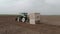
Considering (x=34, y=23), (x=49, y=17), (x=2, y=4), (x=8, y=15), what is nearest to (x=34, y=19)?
(x=34, y=23)

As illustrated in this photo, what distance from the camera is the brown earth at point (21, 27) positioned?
76.4 inches

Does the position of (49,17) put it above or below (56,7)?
below

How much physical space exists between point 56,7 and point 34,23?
1.29 feet

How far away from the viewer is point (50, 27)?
1.94 metres

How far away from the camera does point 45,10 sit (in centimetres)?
227

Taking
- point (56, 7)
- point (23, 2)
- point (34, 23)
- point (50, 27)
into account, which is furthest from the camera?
point (23, 2)

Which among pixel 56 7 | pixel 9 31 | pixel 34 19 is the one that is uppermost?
pixel 56 7

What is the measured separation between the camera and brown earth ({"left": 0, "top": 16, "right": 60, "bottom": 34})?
1.94 metres

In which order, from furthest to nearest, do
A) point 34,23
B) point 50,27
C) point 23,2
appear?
point 23,2
point 34,23
point 50,27

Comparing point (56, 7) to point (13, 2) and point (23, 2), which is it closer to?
point (23, 2)

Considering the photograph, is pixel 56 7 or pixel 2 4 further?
pixel 2 4

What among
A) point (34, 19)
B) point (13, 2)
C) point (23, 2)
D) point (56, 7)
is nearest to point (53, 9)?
point (56, 7)

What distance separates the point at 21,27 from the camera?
2084 mm

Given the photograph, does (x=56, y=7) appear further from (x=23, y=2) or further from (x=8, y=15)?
(x=8, y=15)
